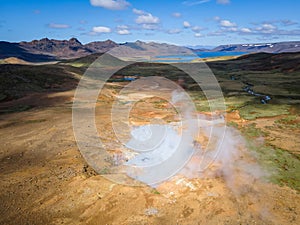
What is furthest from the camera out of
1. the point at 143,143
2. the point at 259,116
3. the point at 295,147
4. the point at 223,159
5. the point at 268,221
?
the point at 259,116

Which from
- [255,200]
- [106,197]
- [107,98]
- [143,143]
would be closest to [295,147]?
[255,200]

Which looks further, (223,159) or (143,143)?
(143,143)

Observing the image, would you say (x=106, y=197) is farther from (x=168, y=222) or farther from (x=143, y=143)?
(x=143, y=143)

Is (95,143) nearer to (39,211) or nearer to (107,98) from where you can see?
(39,211)

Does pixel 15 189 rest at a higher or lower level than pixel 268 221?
higher

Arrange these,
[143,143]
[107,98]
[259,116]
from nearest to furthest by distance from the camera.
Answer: [143,143]
[259,116]
[107,98]

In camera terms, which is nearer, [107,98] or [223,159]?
[223,159]

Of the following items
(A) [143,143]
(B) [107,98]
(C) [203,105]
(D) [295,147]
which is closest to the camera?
(D) [295,147]

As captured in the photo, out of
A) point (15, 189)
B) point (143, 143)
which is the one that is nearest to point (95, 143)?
point (143, 143)

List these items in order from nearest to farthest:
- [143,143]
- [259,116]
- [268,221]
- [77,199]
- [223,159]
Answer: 1. [268,221]
2. [77,199]
3. [223,159]
4. [143,143]
5. [259,116]
